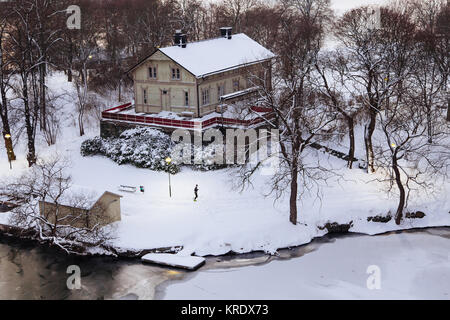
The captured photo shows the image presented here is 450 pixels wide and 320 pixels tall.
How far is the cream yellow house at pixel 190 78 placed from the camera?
46125 mm

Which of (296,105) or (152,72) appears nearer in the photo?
(296,105)

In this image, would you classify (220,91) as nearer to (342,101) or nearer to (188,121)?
(188,121)

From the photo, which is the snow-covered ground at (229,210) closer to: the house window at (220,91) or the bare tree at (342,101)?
the bare tree at (342,101)

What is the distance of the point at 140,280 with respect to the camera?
3089cm

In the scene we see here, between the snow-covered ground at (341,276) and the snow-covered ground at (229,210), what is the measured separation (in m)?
2.33

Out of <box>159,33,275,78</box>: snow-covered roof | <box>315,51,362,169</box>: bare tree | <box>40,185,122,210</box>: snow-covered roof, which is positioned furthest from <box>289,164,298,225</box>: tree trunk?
<box>159,33,275,78</box>: snow-covered roof

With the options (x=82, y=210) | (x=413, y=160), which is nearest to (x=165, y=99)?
(x=82, y=210)

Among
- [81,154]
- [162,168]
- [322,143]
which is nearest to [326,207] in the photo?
[322,143]

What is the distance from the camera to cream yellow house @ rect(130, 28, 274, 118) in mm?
46125

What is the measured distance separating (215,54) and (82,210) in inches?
815

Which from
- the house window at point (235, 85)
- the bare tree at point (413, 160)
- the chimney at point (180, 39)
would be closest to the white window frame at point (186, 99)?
the chimney at point (180, 39)

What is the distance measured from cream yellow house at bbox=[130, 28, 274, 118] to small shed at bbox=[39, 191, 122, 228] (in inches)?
537

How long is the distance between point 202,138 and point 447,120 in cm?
2105

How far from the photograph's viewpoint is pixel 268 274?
31.2m
